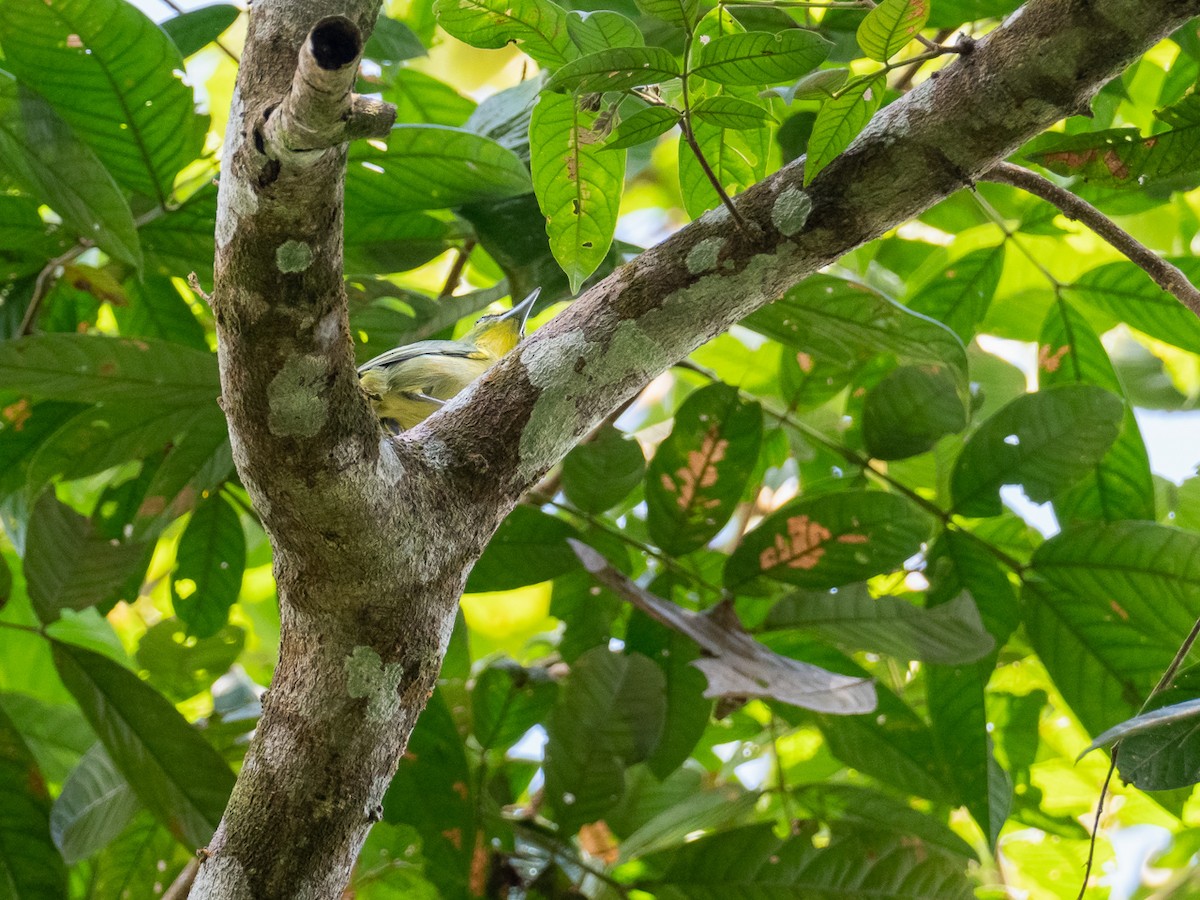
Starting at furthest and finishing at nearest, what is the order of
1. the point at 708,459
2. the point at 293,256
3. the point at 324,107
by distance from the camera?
the point at 708,459
the point at 293,256
the point at 324,107

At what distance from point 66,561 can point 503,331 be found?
2.53 ft

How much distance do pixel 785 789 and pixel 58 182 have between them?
1478 mm

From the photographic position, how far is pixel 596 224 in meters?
1.19

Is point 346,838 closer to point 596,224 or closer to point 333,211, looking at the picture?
point 333,211

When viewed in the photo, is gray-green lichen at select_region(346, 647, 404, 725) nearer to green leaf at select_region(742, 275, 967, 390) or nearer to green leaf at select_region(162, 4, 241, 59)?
green leaf at select_region(742, 275, 967, 390)

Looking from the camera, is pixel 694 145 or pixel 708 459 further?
pixel 708 459

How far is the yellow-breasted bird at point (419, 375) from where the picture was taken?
1519 mm

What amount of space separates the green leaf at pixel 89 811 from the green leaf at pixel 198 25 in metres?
1.13

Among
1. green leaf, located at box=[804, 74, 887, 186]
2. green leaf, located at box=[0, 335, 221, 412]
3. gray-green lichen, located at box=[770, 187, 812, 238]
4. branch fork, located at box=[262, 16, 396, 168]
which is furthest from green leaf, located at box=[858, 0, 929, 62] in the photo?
green leaf, located at box=[0, 335, 221, 412]

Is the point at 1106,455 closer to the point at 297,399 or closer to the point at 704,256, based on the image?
the point at 704,256

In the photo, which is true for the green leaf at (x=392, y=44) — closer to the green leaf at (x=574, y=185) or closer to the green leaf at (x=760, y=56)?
the green leaf at (x=574, y=185)

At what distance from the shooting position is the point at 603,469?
1.76 m

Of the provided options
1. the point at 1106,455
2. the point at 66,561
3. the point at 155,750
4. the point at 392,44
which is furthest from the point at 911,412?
the point at 66,561

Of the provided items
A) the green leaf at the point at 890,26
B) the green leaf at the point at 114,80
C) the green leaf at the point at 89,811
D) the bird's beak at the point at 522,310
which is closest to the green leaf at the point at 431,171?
the bird's beak at the point at 522,310
